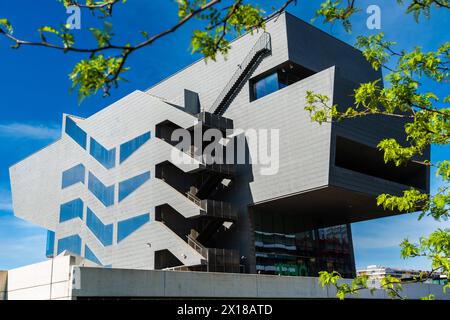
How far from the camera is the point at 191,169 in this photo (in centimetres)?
4653

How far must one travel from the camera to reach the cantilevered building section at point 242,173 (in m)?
44.2

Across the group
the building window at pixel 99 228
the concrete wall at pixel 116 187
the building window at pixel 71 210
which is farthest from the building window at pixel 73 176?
the building window at pixel 99 228

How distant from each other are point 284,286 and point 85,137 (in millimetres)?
34907

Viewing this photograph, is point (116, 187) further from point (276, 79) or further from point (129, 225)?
point (276, 79)

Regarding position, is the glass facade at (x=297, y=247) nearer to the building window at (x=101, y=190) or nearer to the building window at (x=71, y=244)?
the building window at (x=101, y=190)

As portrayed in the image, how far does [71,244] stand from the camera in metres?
60.1

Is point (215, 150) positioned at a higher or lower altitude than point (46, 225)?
higher

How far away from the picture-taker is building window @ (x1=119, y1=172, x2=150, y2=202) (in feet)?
169

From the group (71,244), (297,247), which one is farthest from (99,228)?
(297,247)

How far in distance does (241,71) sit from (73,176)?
27.2 metres

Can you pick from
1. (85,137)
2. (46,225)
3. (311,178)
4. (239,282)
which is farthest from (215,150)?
(46,225)

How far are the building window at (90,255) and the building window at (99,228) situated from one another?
1.97 metres
